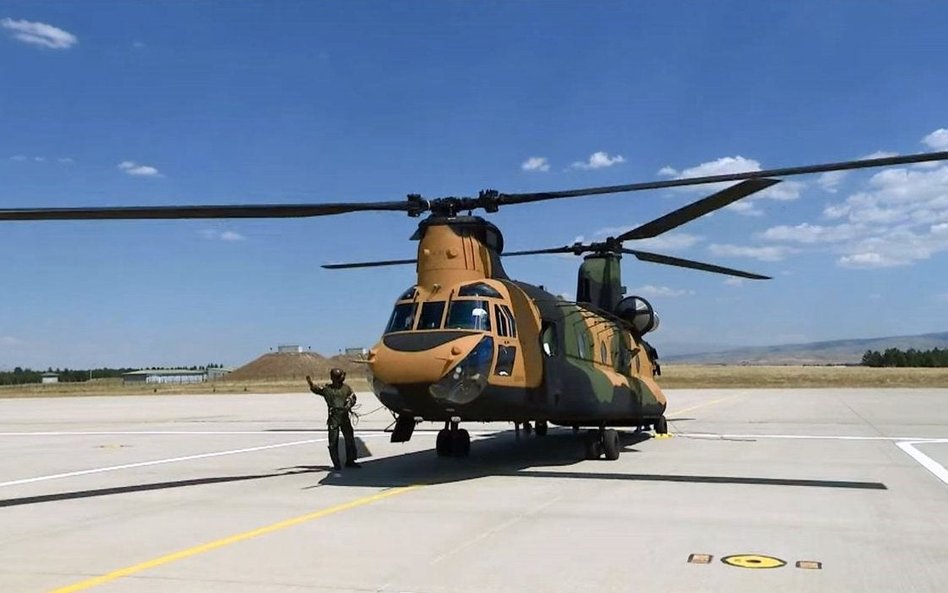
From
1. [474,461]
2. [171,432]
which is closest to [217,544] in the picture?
[474,461]

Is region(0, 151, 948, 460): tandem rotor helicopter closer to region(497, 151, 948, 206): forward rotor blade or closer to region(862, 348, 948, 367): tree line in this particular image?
region(497, 151, 948, 206): forward rotor blade

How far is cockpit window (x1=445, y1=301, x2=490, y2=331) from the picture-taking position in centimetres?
1337

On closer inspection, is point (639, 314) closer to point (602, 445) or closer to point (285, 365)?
point (602, 445)

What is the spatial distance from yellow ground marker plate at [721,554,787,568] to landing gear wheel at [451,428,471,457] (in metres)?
9.22

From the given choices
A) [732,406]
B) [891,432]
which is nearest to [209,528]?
[891,432]

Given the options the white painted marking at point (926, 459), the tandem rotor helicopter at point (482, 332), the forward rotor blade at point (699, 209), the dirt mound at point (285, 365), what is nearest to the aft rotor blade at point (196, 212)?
the tandem rotor helicopter at point (482, 332)

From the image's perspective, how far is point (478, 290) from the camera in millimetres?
13883

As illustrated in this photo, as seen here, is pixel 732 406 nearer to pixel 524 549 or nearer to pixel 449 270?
pixel 449 270

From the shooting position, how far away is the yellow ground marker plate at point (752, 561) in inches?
305

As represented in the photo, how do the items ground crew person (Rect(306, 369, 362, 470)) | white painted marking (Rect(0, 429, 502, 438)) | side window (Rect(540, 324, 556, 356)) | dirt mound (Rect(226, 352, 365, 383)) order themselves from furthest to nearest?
dirt mound (Rect(226, 352, 365, 383)) < white painted marking (Rect(0, 429, 502, 438)) < ground crew person (Rect(306, 369, 362, 470)) < side window (Rect(540, 324, 556, 356))

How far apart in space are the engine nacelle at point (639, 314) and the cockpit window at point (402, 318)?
8.12 metres

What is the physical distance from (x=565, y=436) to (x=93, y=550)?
1499cm

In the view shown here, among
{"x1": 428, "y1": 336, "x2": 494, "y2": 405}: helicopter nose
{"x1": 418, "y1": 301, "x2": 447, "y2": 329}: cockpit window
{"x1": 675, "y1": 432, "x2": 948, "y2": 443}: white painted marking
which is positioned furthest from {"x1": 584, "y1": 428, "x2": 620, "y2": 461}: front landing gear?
{"x1": 675, "y1": 432, "x2": 948, "y2": 443}: white painted marking

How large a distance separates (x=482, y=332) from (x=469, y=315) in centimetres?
37
